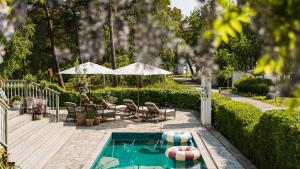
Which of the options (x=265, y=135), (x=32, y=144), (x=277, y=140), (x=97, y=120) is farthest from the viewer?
(x=97, y=120)

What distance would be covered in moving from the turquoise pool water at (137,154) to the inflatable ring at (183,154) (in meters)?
0.22

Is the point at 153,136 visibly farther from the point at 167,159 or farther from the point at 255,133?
the point at 255,133

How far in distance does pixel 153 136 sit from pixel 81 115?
350cm

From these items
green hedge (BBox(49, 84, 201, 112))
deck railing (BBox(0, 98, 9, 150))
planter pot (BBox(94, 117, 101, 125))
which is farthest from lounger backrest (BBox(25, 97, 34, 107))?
green hedge (BBox(49, 84, 201, 112))

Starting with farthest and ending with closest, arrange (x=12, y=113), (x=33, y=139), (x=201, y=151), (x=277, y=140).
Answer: (x=12, y=113), (x=201, y=151), (x=33, y=139), (x=277, y=140)

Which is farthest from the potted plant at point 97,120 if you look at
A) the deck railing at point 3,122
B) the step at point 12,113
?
the deck railing at point 3,122

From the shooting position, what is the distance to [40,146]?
12188 millimetres

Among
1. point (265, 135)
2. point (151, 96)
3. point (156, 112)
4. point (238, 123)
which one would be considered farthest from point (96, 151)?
point (151, 96)

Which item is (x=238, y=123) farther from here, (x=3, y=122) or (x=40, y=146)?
(x=3, y=122)

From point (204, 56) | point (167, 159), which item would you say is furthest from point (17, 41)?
point (204, 56)

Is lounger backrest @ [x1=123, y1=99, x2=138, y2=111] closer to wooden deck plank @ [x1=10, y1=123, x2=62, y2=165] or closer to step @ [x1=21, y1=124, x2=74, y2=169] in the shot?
step @ [x1=21, y1=124, x2=74, y2=169]

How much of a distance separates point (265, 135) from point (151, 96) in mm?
13615

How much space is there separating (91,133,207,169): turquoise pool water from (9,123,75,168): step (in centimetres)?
147

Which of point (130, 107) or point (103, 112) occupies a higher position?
point (130, 107)
